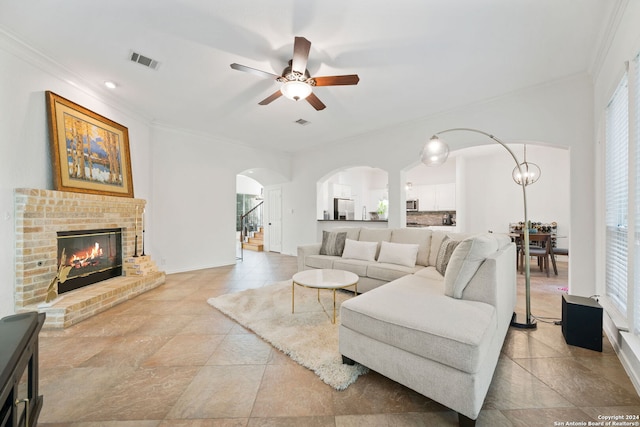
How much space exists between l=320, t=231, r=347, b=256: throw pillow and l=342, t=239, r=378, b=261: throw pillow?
0.19 m

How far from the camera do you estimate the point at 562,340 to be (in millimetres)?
2328

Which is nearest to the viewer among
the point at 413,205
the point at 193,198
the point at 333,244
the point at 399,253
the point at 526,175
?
the point at 399,253

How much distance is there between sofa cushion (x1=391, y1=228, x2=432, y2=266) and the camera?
3598mm

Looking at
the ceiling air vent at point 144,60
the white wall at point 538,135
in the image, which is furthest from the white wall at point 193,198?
the white wall at point 538,135

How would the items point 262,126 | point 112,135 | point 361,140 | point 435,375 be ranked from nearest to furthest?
point 435,375 < point 112,135 < point 262,126 < point 361,140

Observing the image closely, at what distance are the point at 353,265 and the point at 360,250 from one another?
1.23 ft

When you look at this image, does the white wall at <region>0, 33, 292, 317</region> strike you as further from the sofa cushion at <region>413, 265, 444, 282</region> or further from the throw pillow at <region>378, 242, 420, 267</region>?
the sofa cushion at <region>413, 265, 444, 282</region>

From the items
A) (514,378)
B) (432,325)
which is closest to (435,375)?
(432,325)

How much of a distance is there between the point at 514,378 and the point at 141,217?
17.0ft

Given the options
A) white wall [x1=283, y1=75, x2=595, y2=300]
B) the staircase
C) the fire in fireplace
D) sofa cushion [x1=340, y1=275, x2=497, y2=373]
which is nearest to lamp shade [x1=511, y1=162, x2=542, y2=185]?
white wall [x1=283, y1=75, x2=595, y2=300]

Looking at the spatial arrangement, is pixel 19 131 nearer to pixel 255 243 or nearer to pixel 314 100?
pixel 314 100

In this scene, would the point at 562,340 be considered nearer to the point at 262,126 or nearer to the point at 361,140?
the point at 361,140

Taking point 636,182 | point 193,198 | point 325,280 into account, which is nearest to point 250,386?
point 325,280

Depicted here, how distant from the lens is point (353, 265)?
Result: 367 cm
